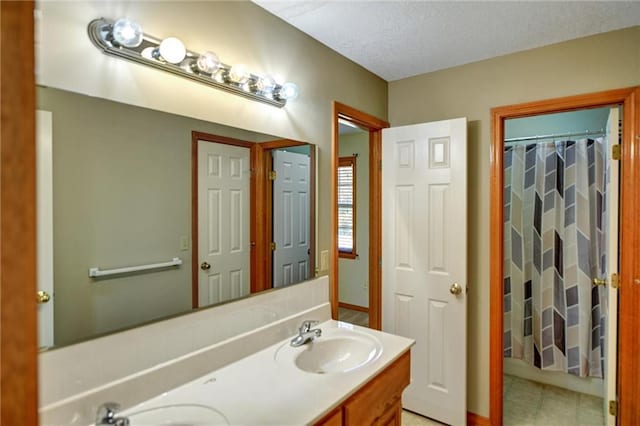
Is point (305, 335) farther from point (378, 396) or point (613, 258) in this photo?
point (613, 258)

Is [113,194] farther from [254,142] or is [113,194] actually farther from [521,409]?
[521,409]

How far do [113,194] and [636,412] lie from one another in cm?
275

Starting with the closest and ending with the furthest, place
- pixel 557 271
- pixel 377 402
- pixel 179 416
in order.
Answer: pixel 179 416, pixel 377 402, pixel 557 271

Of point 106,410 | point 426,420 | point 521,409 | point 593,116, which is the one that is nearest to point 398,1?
point 106,410

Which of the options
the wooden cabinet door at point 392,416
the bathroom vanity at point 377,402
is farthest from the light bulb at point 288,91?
the wooden cabinet door at point 392,416

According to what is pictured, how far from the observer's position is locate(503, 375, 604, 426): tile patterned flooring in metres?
2.37

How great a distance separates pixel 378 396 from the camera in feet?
4.67

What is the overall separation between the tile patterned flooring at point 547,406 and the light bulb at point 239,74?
2710mm

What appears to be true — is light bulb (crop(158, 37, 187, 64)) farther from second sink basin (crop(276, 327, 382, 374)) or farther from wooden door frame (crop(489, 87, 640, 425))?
wooden door frame (crop(489, 87, 640, 425))

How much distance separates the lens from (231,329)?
147cm

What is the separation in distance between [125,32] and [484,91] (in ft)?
6.92

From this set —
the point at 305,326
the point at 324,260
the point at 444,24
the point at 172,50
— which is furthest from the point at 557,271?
the point at 172,50

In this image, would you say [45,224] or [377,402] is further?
[377,402]

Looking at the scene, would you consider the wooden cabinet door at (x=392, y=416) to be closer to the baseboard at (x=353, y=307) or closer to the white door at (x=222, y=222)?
the white door at (x=222, y=222)
